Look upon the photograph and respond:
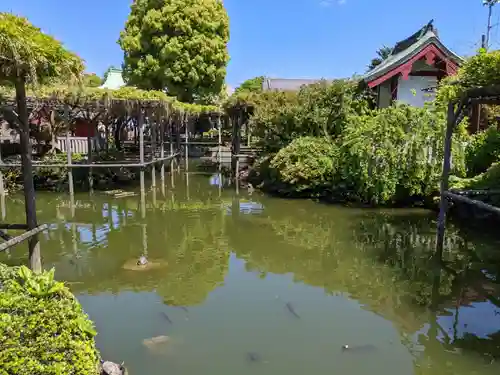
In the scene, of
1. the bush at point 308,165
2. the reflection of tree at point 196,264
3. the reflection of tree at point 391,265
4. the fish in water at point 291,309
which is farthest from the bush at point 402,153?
the fish in water at point 291,309

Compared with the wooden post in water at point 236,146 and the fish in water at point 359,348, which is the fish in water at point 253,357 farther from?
the wooden post in water at point 236,146

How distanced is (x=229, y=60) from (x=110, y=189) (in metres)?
15.9

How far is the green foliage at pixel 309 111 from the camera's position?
15.5 meters

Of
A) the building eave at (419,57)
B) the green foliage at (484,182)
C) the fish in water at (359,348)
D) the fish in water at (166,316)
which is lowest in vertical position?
the fish in water at (359,348)

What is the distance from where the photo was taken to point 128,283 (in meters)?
7.05

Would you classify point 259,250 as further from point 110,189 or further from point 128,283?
point 110,189

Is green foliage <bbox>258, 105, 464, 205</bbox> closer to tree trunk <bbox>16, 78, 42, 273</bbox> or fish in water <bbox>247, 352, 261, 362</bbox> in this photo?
fish in water <bbox>247, 352, 261, 362</bbox>

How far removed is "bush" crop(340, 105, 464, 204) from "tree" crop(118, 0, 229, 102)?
1693 centimetres

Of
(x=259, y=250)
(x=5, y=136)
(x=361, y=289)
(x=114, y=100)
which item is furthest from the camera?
(x=5, y=136)

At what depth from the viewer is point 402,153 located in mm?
11695

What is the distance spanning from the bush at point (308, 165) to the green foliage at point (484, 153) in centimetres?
385

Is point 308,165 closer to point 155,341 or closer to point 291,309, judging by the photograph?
point 291,309

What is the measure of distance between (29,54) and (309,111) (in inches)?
485

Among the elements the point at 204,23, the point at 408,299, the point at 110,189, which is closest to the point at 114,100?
the point at 110,189
